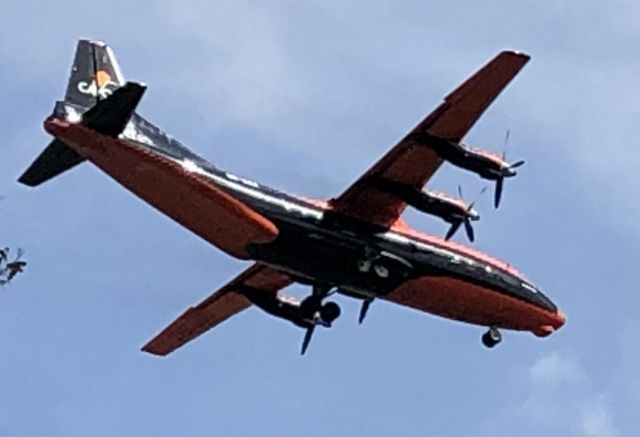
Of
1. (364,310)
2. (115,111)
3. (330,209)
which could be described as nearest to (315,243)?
(330,209)

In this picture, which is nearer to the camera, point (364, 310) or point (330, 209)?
point (330, 209)

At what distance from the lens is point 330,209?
6744cm

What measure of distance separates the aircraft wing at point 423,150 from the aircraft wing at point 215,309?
5856 millimetres

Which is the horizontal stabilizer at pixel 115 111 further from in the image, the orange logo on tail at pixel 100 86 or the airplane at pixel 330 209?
the orange logo on tail at pixel 100 86

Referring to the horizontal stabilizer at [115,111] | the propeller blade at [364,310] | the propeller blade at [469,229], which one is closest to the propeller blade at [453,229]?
the propeller blade at [469,229]

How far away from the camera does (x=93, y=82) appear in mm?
66438

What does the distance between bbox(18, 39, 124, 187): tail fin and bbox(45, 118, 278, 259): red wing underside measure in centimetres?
96

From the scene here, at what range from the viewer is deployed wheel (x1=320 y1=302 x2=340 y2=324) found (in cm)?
7044

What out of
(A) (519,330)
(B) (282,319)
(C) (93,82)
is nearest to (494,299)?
A: (A) (519,330)

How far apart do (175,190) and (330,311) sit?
952cm

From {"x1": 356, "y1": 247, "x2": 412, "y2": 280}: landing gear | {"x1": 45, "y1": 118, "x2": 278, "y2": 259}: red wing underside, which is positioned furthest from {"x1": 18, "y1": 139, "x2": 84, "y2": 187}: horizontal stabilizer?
{"x1": 356, "y1": 247, "x2": 412, "y2": 280}: landing gear

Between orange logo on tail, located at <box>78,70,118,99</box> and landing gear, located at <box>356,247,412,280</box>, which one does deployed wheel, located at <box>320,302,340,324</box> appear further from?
orange logo on tail, located at <box>78,70,118,99</box>

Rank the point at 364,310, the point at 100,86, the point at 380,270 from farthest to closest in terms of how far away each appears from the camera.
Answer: the point at 364,310, the point at 380,270, the point at 100,86

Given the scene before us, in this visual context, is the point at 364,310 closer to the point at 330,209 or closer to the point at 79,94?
the point at 330,209
